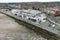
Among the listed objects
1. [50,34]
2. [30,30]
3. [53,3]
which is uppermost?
[50,34]

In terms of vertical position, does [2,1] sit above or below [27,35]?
below

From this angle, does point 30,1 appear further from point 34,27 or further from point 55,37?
point 55,37

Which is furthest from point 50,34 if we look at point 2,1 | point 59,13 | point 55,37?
point 2,1

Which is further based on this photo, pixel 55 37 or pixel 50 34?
pixel 50 34

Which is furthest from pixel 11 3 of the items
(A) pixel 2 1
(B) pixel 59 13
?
(B) pixel 59 13

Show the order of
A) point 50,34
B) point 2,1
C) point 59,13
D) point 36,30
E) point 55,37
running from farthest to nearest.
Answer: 1. point 2,1
2. point 59,13
3. point 36,30
4. point 50,34
5. point 55,37

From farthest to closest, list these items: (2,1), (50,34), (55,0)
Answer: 1. (55,0)
2. (2,1)
3. (50,34)

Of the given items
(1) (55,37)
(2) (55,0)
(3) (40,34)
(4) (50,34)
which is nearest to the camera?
(1) (55,37)

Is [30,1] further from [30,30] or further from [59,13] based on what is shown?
[30,30]

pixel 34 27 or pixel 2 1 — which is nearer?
pixel 34 27
